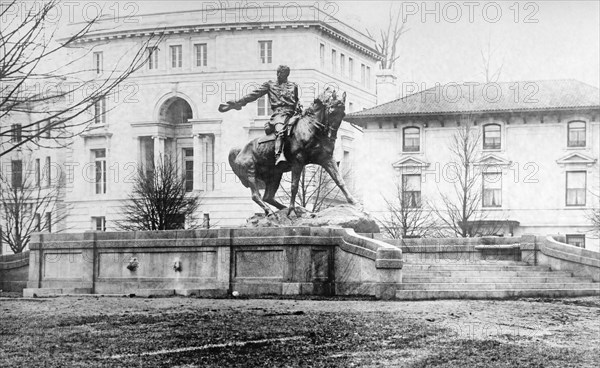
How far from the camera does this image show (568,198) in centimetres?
5222

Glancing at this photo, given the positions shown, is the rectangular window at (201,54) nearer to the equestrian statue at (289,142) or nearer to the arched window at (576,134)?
the arched window at (576,134)

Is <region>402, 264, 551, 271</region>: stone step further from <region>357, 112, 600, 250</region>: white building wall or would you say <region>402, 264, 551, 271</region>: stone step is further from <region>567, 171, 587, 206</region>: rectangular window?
<region>567, 171, 587, 206</region>: rectangular window

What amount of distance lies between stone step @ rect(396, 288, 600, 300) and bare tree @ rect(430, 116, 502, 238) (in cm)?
2584

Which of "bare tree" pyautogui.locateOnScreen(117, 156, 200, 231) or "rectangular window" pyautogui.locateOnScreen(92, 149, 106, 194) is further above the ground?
"rectangular window" pyautogui.locateOnScreen(92, 149, 106, 194)

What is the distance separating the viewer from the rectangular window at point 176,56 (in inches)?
2436

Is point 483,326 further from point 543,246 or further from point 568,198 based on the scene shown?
point 568,198

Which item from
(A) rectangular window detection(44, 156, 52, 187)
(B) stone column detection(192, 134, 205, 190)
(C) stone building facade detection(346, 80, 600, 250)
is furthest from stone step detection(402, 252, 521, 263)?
(A) rectangular window detection(44, 156, 52, 187)

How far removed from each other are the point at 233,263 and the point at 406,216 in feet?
96.8

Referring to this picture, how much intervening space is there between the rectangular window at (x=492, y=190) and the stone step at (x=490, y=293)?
32.5m

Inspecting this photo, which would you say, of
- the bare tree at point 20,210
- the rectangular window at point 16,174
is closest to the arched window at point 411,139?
the bare tree at point 20,210

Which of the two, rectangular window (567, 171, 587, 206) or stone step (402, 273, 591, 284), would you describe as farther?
rectangular window (567, 171, 587, 206)

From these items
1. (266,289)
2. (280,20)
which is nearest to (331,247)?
(266,289)

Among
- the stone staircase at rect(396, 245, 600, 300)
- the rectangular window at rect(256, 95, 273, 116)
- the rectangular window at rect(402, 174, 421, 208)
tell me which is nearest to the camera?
the stone staircase at rect(396, 245, 600, 300)

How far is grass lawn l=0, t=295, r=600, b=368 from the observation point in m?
10.5
